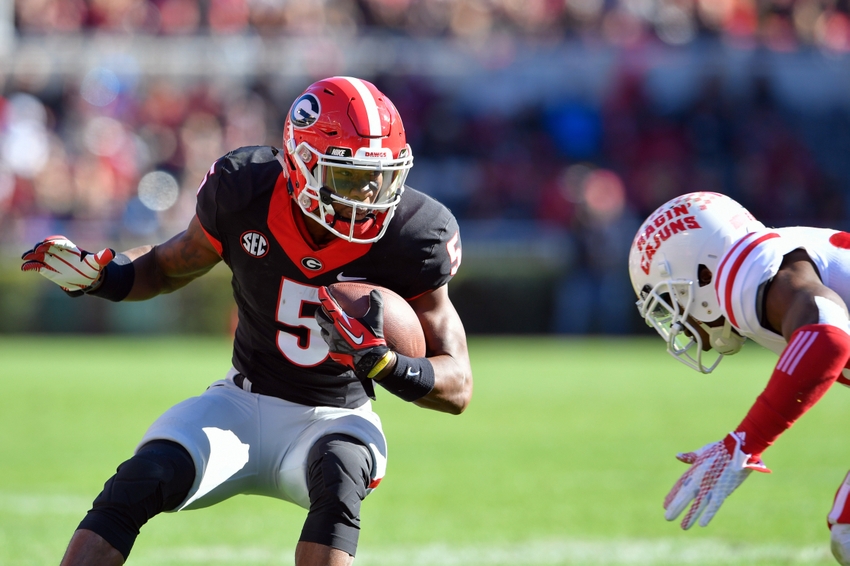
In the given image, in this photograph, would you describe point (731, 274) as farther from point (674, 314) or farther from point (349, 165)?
point (349, 165)

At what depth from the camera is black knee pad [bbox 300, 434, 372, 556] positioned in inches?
127

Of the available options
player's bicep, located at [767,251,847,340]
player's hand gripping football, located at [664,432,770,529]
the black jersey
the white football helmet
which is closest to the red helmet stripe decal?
the black jersey

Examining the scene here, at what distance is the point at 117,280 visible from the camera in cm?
396

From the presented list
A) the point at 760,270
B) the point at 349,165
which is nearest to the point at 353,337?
the point at 349,165

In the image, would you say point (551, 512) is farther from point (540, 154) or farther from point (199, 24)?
point (199, 24)

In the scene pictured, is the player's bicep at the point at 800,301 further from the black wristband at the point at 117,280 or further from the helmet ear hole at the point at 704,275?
the black wristband at the point at 117,280

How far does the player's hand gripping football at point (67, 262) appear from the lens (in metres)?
3.92

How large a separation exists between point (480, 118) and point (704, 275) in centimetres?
1297

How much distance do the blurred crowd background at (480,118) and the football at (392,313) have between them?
10.8 m

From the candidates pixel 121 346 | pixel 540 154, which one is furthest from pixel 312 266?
pixel 540 154

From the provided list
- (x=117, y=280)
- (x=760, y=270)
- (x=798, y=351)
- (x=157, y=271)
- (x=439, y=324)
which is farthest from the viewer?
(x=157, y=271)

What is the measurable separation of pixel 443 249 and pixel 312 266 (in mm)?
447

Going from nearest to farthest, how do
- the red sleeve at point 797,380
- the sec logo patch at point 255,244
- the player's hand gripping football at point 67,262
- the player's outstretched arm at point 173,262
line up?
the red sleeve at point 797,380
the sec logo patch at point 255,244
the player's hand gripping football at point 67,262
the player's outstretched arm at point 173,262

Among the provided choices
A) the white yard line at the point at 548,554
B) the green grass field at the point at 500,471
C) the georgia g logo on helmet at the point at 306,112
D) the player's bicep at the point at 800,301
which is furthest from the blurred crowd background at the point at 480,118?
the player's bicep at the point at 800,301
